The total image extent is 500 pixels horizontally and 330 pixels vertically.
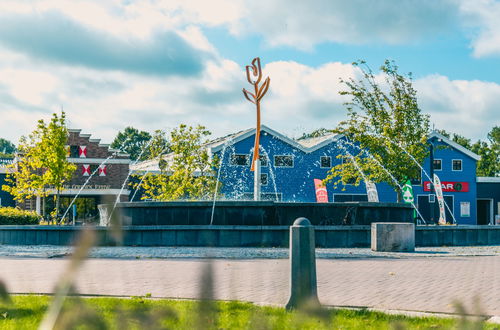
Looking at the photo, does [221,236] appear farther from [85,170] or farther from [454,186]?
[454,186]

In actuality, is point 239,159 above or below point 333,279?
above

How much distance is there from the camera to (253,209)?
55.7 feet

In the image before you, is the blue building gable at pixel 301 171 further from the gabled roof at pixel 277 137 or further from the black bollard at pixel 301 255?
the black bollard at pixel 301 255

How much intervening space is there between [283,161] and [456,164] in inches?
640

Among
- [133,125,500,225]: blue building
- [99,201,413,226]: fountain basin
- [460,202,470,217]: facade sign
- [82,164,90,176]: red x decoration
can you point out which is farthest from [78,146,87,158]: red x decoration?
[460,202,470,217]: facade sign

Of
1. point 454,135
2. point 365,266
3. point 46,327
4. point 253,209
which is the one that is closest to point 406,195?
point 253,209

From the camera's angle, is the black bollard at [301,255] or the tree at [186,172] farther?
the tree at [186,172]

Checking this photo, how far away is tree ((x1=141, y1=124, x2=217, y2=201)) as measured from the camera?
34.8 metres

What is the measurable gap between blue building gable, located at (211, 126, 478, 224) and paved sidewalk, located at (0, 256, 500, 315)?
34.0 meters

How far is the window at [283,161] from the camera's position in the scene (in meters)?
50.0

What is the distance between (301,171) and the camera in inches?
2008

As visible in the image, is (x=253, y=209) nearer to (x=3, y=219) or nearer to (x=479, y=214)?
(x=3, y=219)

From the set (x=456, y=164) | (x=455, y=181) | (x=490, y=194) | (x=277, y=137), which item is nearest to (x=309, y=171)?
(x=277, y=137)

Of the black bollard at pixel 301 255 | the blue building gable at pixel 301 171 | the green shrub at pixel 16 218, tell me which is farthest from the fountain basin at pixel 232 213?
the blue building gable at pixel 301 171
